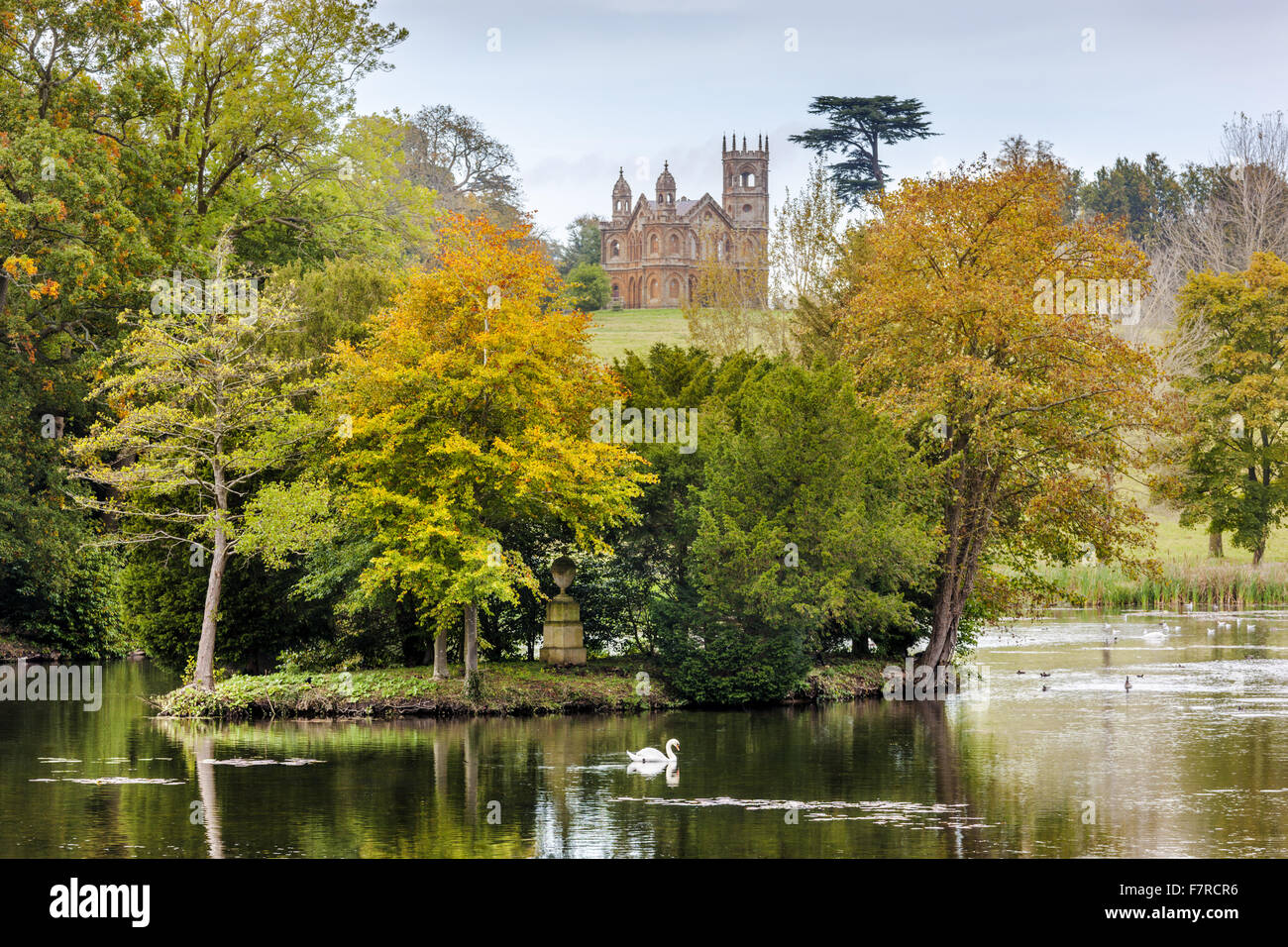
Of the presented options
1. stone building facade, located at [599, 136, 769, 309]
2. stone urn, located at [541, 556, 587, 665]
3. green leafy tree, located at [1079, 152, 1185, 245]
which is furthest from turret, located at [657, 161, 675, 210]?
stone urn, located at [541, 556, 587, 665]

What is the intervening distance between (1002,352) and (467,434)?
489 inches

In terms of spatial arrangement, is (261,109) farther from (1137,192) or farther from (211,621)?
(1137,192)

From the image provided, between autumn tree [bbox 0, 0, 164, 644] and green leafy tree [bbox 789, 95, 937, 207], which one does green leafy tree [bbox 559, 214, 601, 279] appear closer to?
green leafy tree [bbox 789, 95, 937, 207]

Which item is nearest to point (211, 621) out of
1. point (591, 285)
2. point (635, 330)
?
point (635, 330)

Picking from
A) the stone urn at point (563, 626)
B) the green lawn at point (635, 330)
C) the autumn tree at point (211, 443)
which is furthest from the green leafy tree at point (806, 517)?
the green lawn at point (635, 330)

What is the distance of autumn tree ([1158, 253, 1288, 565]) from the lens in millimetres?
57656

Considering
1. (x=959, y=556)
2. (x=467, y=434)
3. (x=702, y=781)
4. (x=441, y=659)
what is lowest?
(x=702, y=781)

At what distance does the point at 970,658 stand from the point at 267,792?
2435 centimetres

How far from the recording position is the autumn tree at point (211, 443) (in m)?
29.8

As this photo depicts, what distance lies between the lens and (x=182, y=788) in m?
21.8

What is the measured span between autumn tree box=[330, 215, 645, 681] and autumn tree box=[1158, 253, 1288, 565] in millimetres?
34639

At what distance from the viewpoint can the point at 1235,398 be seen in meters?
57.1
